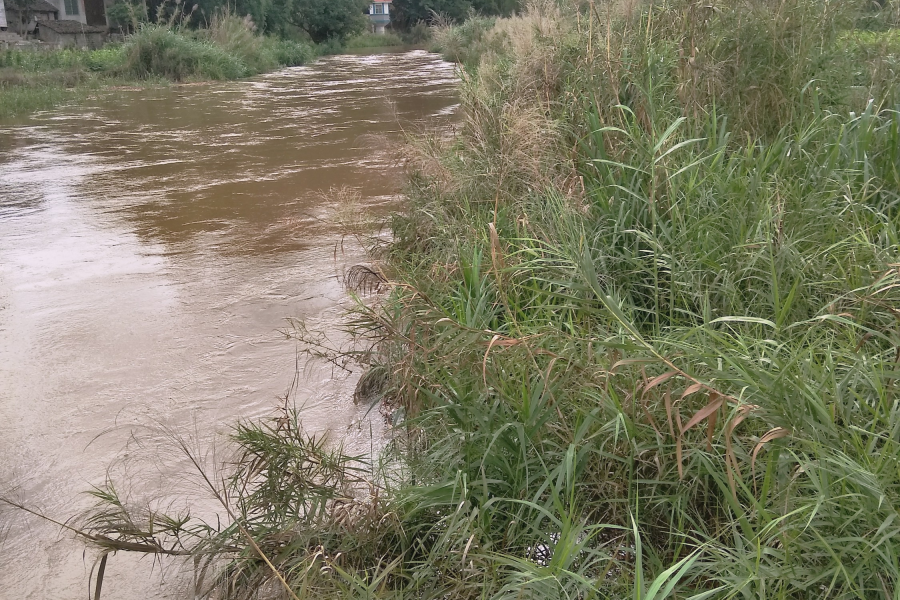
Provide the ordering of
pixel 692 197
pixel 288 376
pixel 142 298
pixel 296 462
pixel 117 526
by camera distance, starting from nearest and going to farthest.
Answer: pixel 117 526 → pixel 296 462 → pixel 692 197 → pixel 288 376 → pixel 142 298

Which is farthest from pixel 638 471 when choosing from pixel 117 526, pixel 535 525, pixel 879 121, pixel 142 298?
pixel 142 298

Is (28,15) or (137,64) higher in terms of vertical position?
(28,15)

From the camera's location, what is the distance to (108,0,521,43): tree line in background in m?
31.3

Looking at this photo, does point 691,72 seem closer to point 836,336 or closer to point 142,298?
point 836,336

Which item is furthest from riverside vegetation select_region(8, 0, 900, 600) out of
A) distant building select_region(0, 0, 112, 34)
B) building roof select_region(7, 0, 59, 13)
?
building roof select_region(7, 0, 59, 13)

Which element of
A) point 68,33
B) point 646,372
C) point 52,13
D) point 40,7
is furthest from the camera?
point 52,13

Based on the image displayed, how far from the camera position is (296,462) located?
2.38 metres

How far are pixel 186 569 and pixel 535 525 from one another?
1.19 m

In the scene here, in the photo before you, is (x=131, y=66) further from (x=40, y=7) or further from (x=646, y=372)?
(x=646, y=372)

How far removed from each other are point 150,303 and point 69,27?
3251 centimetres

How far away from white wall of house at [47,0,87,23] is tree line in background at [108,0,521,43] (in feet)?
7.14

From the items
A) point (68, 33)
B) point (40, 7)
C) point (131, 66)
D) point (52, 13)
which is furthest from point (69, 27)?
point (131, 66)

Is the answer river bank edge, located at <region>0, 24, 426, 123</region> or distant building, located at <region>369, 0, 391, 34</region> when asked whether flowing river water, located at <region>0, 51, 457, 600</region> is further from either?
distant building, located at <region>369, 0, 391, 34</region>

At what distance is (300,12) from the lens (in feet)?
124
